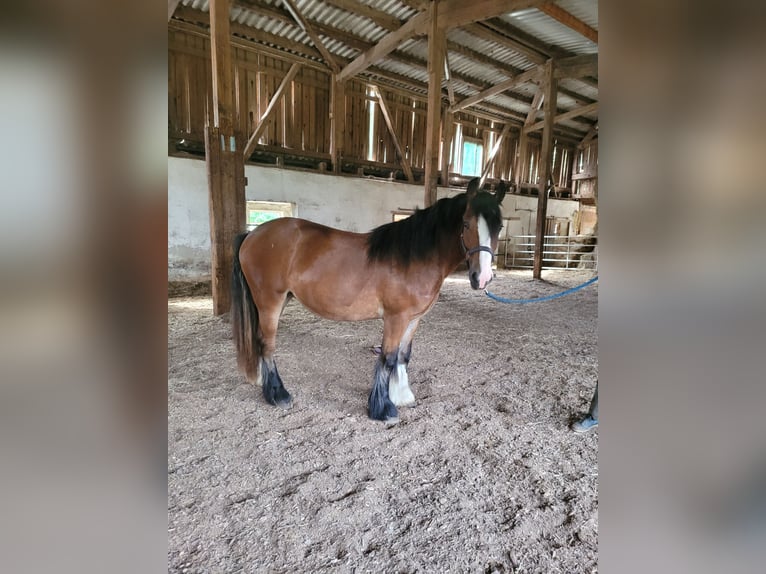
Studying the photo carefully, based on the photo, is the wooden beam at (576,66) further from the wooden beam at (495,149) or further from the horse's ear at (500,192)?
the horse's ear at (500,192)

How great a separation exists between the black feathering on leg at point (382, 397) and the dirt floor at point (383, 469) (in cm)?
6

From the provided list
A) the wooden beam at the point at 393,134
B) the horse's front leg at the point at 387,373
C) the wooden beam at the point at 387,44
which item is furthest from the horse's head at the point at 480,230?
the wooden beam at the point at 393,134

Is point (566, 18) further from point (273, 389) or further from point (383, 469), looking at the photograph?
point (383, 469)

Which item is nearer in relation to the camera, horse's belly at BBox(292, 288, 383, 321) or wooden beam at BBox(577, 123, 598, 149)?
horse's belly at BBox(292, 288, 383, 321)

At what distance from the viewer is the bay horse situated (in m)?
2.10

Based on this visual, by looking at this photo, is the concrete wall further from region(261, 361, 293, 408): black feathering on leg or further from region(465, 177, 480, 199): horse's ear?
region(261, 361, 293, 408): black feathering on leg

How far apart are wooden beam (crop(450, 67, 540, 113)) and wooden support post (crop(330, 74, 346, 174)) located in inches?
125

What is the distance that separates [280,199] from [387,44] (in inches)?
143

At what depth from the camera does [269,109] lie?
25.8ft

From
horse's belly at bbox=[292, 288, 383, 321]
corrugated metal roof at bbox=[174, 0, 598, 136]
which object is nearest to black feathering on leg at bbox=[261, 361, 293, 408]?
horse's belly at bbox=[292, 288, 383, 321]

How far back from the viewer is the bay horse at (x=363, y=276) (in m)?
2.10
